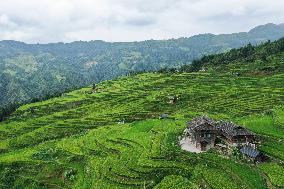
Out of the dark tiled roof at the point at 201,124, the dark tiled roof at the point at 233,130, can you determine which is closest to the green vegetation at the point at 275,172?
the dark tiled roof at the point at 233,130

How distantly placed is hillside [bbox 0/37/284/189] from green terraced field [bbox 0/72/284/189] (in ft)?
0.51

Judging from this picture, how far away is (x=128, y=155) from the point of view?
2579 inches

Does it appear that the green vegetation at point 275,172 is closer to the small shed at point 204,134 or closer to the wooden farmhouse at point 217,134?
the wooden farmhouse at point 217,134

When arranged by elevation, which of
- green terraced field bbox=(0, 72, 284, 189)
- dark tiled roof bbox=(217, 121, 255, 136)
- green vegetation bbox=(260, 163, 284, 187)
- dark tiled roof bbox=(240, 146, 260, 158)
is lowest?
green terraced field bbox=(0, 72, 284, 189)

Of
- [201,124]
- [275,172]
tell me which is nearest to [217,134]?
[201,124]

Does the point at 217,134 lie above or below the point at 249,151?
below

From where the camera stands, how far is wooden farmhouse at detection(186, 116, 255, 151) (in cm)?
6172

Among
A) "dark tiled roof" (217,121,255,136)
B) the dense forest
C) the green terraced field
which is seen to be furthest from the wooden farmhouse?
the dense forest

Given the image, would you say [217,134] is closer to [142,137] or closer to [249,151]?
[249,151]

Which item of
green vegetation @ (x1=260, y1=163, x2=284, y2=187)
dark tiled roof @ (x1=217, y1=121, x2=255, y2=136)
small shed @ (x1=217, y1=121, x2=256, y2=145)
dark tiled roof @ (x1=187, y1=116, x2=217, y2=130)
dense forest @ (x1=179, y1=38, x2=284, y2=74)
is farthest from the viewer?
dense forest @ (x1=179, y1=38, x2=284, y2=74)

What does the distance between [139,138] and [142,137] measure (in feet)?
2.52

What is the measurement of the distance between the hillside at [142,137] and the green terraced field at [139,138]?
16cm

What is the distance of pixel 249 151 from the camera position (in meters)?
56.2

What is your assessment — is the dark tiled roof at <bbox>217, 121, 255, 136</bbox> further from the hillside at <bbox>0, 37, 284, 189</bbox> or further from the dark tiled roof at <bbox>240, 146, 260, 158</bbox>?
the dark tiled roof at <bbox>240, 146, 260, 158</bbox>
